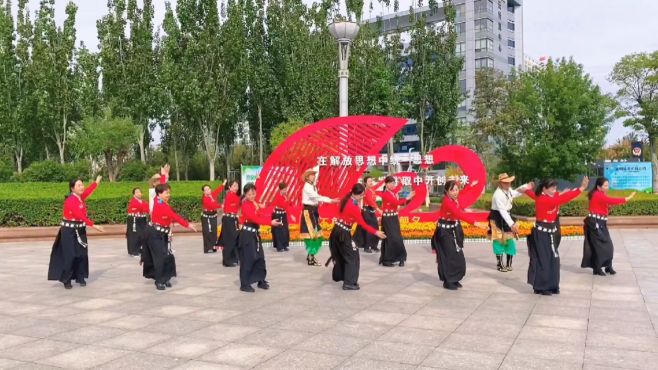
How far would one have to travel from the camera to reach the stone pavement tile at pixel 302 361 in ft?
14.1

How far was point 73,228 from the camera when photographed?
793 centimetres

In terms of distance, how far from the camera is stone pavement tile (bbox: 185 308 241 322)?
5.86m

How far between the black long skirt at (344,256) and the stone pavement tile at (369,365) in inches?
118

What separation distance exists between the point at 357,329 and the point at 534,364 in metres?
1.69

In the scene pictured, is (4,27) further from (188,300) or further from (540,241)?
(540,241)

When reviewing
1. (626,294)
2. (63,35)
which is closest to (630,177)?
(626,294)

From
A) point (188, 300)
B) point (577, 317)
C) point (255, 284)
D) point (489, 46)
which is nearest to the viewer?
point (577, 317)

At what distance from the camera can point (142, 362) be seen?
4.41 metres

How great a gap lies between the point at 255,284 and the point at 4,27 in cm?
2992

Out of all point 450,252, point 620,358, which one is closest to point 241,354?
point 620,358

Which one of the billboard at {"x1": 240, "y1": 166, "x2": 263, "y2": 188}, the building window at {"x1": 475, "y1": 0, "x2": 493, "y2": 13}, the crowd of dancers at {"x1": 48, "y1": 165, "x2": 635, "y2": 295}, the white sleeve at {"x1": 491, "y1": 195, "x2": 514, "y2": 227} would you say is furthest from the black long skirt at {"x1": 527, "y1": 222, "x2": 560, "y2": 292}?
the building window at {"x1": 475, "y1": 0, "x2": 493, "y2": 13}

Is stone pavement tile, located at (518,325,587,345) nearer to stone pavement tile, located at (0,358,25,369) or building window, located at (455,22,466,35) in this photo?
stone pavement tile, located at (0,358,25,369)

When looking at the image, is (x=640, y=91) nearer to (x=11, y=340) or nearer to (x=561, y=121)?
(x=561, y=121)

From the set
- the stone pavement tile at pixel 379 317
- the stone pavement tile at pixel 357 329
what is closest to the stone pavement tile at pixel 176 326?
the stone pavement tile at pixel 357 329
